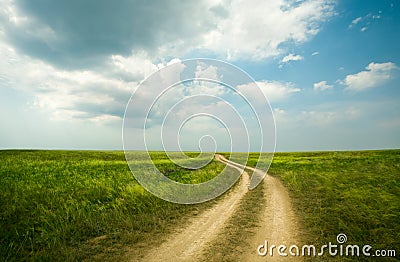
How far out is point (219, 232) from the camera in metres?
6.64

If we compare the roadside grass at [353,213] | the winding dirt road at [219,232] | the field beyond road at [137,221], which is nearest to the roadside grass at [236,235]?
the field beyond road at [137,221]

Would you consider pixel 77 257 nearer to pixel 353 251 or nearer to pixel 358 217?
pixel 353 251

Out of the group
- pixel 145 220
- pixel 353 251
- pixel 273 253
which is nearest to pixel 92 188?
pixel 145 220

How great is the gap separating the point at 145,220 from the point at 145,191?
313cm

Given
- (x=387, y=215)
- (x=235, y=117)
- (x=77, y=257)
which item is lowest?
(x=77, y=257)

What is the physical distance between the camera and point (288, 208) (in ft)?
30.3

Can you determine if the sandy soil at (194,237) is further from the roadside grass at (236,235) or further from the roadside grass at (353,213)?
the roadside grass at (353,213)

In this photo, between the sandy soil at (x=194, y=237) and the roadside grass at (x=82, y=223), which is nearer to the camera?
the sandy soil at (x=194, y=237)

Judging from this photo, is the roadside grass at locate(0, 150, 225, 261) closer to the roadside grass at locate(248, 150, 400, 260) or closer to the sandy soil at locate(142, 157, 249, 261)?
the sandy soil at locate(142, 157, 249, 261)

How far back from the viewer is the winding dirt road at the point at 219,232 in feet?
17.2

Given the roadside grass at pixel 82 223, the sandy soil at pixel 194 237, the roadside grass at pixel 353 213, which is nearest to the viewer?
the sandy soil at pixel 194 237

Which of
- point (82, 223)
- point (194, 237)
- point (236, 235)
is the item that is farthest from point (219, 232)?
point (82, 223)

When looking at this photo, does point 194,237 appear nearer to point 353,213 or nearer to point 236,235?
point 236,235

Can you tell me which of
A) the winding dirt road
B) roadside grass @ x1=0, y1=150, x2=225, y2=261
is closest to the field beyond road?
roadside grass @ x1=0, y1=150, x2=225, y2=261
